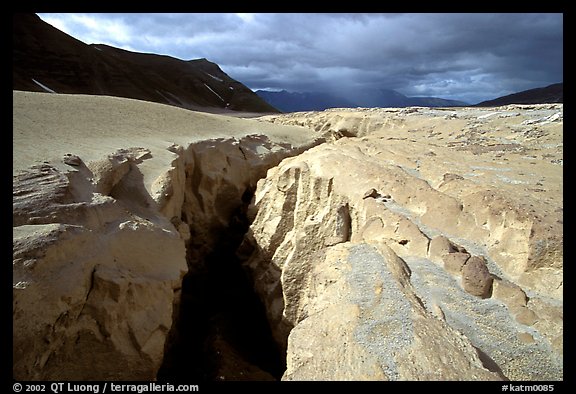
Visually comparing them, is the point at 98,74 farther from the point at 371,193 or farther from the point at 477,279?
the point at 477,279

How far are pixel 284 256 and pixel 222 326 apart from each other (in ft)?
6.69

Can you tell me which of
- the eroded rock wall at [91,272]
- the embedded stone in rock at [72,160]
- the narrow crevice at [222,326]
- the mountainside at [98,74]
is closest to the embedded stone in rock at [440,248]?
the eroded rock wall at [91,272]

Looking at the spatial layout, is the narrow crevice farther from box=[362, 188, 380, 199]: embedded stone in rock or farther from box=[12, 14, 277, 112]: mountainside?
box=[12, 14, 277, 112]: mountainside

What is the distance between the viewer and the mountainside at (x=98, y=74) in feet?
84.1

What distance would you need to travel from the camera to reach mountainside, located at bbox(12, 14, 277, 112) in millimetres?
25641

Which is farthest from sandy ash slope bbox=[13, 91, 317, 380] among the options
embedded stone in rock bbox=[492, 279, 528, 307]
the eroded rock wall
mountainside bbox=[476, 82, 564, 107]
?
mountainside bbox=[476, 82, 564, 107]

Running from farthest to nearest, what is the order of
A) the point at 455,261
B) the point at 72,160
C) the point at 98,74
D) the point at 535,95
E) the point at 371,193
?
the point at 98,74, the point at 535,95, the point at 371,193, the point at 72,160, the point at 455,261

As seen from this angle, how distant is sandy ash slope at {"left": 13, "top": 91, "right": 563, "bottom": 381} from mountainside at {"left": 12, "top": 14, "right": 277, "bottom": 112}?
19.1 meters

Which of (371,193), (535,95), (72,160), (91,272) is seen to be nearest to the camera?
(91,272)

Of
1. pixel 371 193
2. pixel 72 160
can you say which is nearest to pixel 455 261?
pixel 371 193

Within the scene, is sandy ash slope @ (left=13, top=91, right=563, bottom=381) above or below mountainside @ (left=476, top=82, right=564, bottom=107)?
below

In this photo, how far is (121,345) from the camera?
3.49 metres

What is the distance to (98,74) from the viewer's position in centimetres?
2931

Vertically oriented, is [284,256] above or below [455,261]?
below
